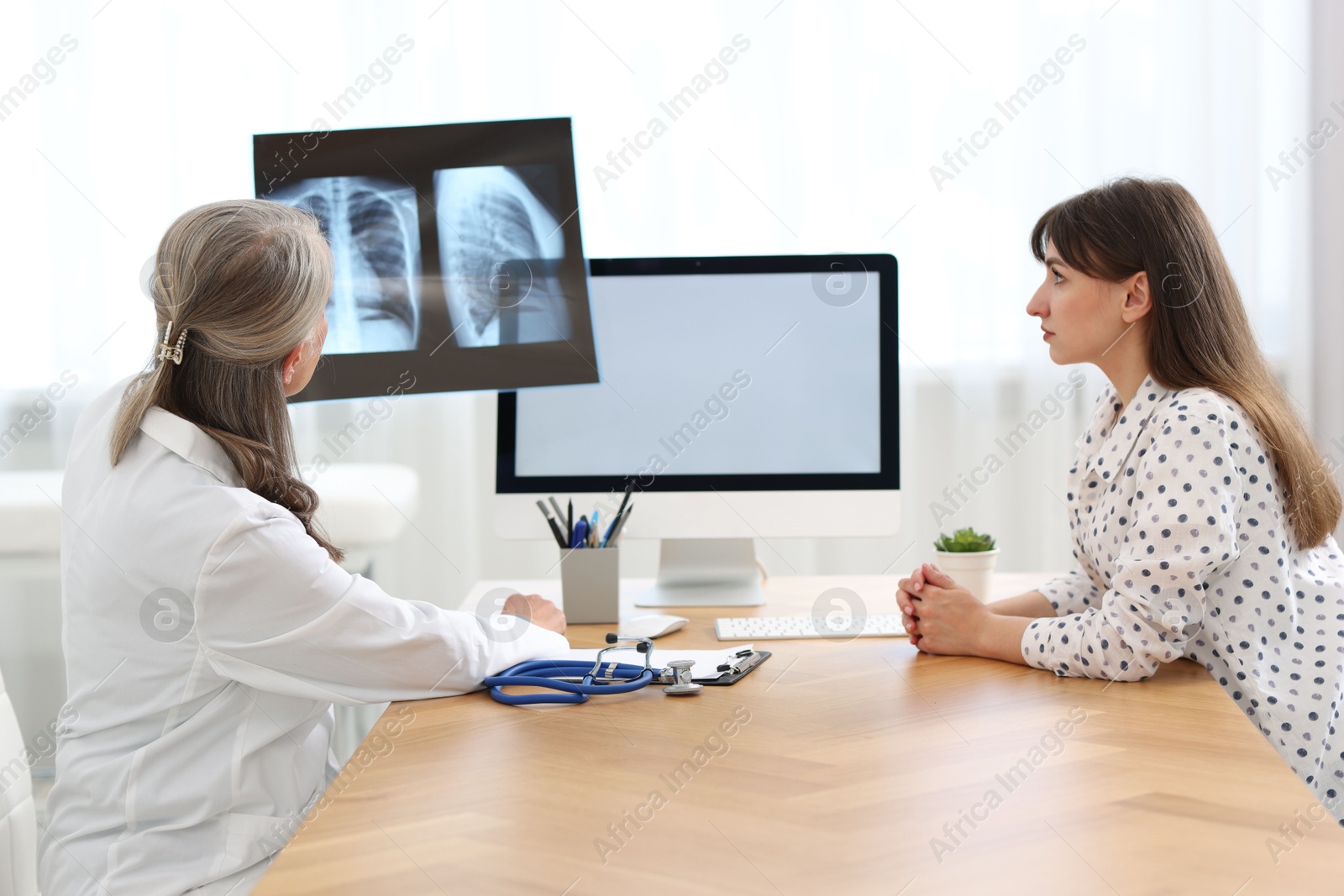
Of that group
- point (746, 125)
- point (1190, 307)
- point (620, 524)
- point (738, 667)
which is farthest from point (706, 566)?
point (746, 125)

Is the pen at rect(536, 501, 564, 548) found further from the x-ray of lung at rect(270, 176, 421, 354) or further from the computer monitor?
the x-ray of lung at rect(270, 176, 421, 354)

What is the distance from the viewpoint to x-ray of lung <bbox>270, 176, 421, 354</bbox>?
4.91ft

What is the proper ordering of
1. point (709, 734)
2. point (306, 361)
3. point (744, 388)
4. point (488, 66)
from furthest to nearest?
1. point (488, 66)
2. point (744, 388)
3. point (306, 361)
4. point (709, 734)

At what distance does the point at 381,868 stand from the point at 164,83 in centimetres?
229

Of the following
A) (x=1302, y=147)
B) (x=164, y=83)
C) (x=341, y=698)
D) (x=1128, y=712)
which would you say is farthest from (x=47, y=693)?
(x=1302, y=147)

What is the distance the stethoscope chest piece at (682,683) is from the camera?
1.03 metres

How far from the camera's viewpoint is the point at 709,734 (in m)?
0.90

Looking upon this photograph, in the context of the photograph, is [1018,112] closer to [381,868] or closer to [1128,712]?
[1128,712]

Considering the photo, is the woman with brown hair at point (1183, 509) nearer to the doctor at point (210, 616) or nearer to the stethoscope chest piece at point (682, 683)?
the stethoscope chest piece at point (682, 683)

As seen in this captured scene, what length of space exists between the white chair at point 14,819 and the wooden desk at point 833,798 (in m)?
0.47

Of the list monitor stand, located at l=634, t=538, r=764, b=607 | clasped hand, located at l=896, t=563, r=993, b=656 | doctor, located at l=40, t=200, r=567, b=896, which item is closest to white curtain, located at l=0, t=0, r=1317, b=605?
monitor stand, located at l=634, t=538, r=764, b=607

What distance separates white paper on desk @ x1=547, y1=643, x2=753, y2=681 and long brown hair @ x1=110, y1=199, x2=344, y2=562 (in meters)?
0.31

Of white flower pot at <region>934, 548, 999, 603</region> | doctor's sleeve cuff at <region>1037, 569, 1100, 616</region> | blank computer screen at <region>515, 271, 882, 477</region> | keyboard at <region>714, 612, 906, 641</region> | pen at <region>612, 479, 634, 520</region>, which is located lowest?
keyboard at <region>714, 612, 906, 641</region>

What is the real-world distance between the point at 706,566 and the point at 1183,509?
2.41ft
